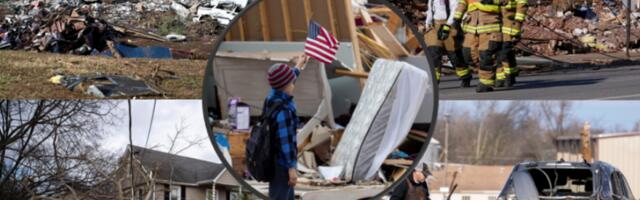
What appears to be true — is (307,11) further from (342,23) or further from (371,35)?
(371,35)

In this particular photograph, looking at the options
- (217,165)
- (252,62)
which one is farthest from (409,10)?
(217,165)

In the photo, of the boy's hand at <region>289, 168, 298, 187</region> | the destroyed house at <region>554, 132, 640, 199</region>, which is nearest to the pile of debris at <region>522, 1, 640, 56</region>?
the destroyed house at <region>554, 132, 640, 199</region>

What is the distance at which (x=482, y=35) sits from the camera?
25.4 ft

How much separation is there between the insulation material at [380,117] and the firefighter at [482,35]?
2.79 ft

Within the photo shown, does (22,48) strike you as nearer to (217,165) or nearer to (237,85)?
(217,165)

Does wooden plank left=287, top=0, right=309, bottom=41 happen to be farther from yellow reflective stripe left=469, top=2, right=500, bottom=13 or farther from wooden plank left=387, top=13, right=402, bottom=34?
yellow reflective stripe left=469, top=2, right=500, bottom=13

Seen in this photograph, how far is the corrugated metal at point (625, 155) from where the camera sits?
9.77 meters

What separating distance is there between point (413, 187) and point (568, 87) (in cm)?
145

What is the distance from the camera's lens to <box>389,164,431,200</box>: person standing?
7.69 m

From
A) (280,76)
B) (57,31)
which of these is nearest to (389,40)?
(280,76)

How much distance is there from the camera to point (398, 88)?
6992mm

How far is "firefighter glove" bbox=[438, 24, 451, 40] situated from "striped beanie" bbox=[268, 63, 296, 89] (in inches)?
57.1

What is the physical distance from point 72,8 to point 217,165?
1976mm

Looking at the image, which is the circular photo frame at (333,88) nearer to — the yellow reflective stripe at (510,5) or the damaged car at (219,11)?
the damaged car at (219,11)
